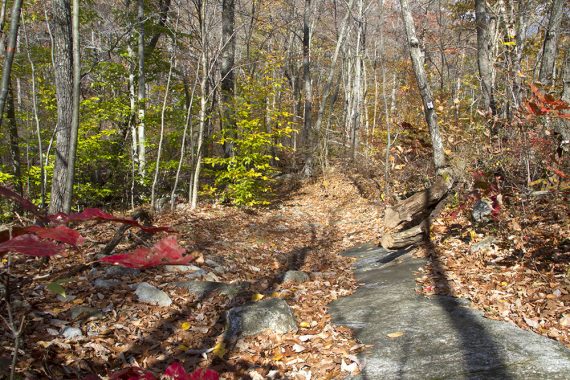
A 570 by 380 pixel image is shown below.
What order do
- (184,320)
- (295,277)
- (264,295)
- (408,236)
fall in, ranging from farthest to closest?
1. (408,236)
2. (295,277)
3. (264,295)
4. (184,320)

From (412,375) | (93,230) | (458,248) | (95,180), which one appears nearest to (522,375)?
(412,375)

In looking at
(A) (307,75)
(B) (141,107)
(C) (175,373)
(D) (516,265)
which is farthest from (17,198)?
(A) (307,75)

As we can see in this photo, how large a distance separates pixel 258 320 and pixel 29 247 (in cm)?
375

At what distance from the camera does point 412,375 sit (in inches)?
130

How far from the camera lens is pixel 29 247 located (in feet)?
2.68

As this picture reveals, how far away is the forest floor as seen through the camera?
3578mm

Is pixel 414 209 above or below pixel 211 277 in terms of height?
above

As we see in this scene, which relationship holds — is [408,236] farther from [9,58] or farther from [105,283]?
[9,58]

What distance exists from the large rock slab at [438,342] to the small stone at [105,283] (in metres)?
2.71

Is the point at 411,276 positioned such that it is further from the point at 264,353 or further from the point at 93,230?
the point at 93,230

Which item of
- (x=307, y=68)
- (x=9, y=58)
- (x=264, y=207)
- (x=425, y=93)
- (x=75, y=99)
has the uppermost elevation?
(x=307, y=68)

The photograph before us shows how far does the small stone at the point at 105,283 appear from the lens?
4738mm

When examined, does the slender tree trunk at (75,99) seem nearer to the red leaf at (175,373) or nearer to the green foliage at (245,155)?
the red leaf at (175,373)

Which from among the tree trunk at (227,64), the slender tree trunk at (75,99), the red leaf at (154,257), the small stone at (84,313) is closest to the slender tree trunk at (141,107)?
the tree trunk at (227,64)
